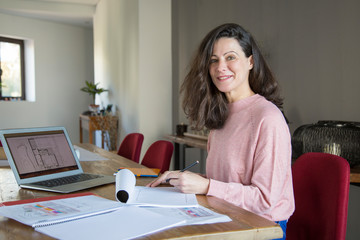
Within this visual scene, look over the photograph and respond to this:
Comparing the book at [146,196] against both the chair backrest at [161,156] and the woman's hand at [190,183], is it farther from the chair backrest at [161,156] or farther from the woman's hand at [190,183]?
the chair backrest at [161,156]

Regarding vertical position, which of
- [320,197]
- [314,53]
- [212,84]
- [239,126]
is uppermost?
[314,53]

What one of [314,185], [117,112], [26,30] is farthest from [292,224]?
[26,30]

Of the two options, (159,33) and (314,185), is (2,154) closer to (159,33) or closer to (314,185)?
(314,185)

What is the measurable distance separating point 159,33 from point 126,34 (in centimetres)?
70

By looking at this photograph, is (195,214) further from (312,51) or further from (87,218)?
(312,51)

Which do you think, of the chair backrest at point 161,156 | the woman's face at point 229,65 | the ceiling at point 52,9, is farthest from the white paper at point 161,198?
the ceiling at point 52,9

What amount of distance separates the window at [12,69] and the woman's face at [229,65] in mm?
6690

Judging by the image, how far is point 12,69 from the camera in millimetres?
7477

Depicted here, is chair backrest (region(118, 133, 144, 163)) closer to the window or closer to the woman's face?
the woman's face

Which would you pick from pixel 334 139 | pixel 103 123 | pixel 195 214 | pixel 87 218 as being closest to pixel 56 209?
pixel 87 218

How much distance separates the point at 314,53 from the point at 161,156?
4.01ft

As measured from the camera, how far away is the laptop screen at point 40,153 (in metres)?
1.58

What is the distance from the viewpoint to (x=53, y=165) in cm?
169

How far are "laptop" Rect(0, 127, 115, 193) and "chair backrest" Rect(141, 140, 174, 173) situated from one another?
2.29 ft
